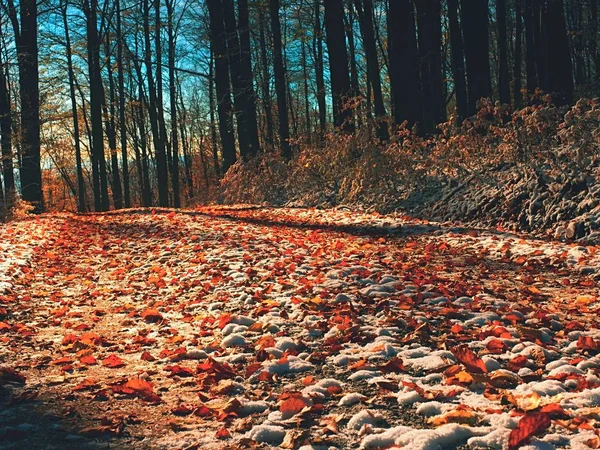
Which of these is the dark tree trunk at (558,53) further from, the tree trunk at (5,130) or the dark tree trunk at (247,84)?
the tree trunk at (5,130)

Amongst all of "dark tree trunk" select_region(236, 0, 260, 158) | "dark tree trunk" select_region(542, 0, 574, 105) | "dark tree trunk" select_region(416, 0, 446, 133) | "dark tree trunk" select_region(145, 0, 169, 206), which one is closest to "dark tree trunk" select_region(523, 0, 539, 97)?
"dark tree trunk" select_region(416, 0, 446, 133)

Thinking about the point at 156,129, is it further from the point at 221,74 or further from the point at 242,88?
the point at 242,88

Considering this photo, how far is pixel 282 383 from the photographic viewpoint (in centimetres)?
326

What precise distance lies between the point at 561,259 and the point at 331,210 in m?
7.35

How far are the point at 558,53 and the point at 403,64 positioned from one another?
3620 millimetres

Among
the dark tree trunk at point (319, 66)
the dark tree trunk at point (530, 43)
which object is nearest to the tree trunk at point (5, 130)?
the dark tree trunk at point (319, 66)

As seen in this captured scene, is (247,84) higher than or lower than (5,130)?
higher

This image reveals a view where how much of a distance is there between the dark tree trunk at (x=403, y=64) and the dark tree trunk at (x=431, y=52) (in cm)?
281

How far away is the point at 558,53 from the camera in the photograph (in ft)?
37.8

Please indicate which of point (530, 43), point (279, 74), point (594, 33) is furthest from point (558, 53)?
point (530, 43)

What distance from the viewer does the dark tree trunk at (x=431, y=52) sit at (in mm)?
16830

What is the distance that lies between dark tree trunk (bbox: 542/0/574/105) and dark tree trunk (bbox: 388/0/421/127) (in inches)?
127

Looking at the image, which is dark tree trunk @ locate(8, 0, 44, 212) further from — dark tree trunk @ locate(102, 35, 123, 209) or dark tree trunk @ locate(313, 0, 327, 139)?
dark tree trunk @ locate(313, 0, 327, 139)

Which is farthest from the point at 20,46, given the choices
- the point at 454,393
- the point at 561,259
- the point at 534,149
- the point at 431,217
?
the point at 454,393
